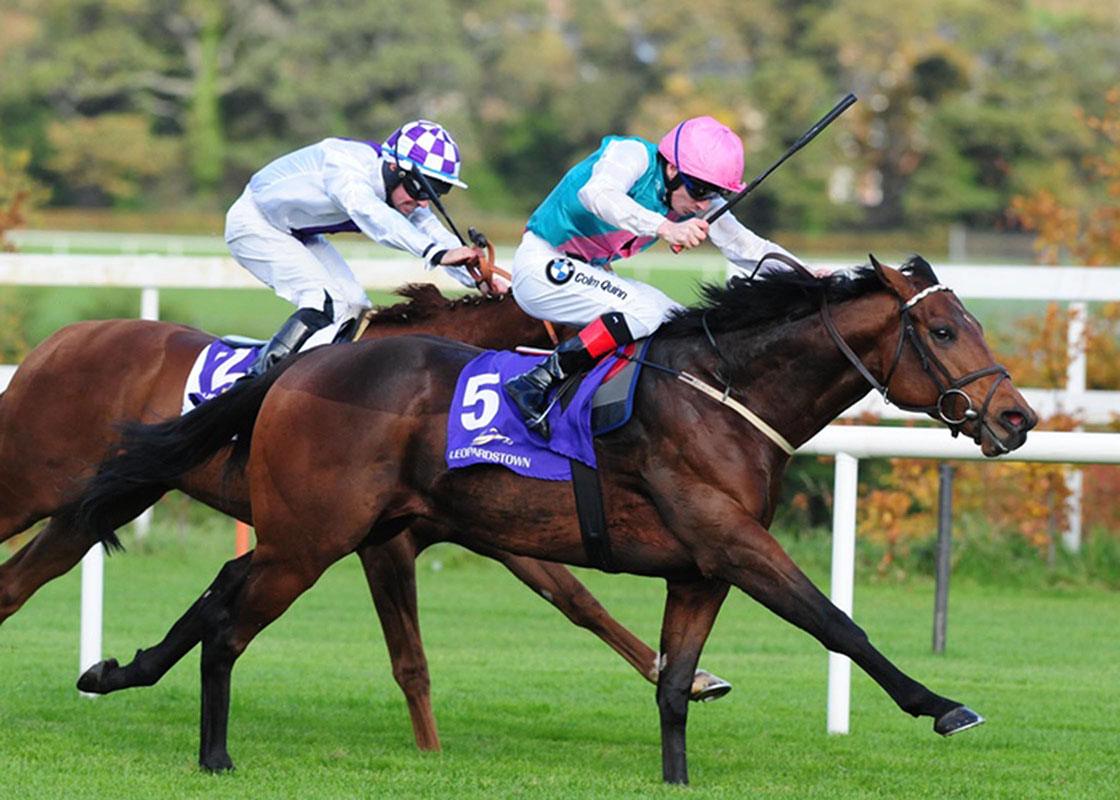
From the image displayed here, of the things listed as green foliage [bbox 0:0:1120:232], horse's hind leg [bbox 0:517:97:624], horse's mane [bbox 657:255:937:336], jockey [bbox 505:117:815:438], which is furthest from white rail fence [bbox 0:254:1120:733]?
green foliage [bbox 0:0:1120:232]

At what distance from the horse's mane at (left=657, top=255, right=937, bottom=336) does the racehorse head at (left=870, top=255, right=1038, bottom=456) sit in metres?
0.06

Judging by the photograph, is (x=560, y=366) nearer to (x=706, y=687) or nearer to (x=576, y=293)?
(x=576, y=293)

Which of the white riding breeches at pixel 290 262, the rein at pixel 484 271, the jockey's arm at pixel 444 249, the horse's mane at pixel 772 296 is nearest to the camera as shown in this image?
the horse's mane at pixel 772 296

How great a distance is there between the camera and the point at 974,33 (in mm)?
45156

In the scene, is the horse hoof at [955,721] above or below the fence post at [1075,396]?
below

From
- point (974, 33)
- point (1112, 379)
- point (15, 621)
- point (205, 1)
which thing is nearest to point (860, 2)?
point (974, 33)

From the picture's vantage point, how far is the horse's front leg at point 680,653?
4.77 m

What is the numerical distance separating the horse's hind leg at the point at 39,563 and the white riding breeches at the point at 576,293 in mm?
1683

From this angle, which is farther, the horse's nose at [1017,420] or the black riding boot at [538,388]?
the black riding boot at [538,388]

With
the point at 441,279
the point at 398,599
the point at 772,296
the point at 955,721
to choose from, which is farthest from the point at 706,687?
the point at 441,279

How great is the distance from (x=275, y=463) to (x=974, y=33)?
42860 millimetres

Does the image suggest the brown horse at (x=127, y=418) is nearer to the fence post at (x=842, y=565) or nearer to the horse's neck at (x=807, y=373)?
the fence post at (x=842, y=565)

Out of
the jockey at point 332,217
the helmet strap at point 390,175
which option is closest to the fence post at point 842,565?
the jockey at point 332,217

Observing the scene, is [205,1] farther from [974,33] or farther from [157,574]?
[157,574]
